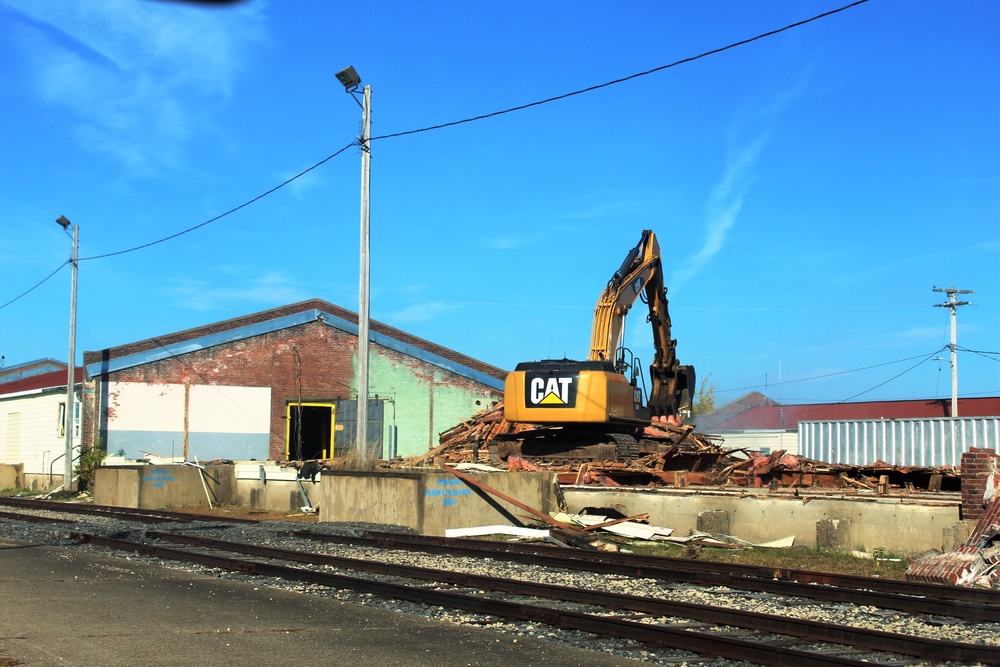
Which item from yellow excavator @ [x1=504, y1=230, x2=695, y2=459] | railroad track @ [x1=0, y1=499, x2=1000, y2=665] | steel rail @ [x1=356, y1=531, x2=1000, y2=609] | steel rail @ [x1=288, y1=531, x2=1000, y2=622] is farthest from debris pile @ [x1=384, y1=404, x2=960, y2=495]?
railroad track @ [x1=0, y1=499, x2=1000, y2=665]

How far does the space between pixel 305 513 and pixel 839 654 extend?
17.2 m

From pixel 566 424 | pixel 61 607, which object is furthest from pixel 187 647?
pixel 566 424

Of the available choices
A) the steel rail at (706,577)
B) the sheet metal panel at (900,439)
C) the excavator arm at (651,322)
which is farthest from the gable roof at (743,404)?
the steel rail at (706,577)

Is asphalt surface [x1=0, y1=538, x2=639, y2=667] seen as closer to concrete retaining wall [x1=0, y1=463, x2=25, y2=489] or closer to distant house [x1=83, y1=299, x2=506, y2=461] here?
distant house [x1=83, y1=299, x2=506, y2=461]

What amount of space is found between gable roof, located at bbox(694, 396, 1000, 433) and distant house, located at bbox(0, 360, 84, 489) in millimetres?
30974

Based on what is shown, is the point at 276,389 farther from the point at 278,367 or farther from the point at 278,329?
the point at 278,329

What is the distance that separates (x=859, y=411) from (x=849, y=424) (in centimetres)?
2931

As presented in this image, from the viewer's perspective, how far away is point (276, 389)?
3591 centimetres

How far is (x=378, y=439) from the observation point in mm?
36062

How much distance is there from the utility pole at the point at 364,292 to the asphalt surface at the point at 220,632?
10.4 meters

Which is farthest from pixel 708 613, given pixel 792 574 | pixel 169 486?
pixel 169 486

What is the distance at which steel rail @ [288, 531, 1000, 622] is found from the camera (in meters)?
9.41

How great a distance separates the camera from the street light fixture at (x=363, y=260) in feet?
72.2

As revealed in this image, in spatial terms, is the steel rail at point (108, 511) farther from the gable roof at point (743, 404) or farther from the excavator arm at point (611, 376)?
the gable roof at point (743, 404)
